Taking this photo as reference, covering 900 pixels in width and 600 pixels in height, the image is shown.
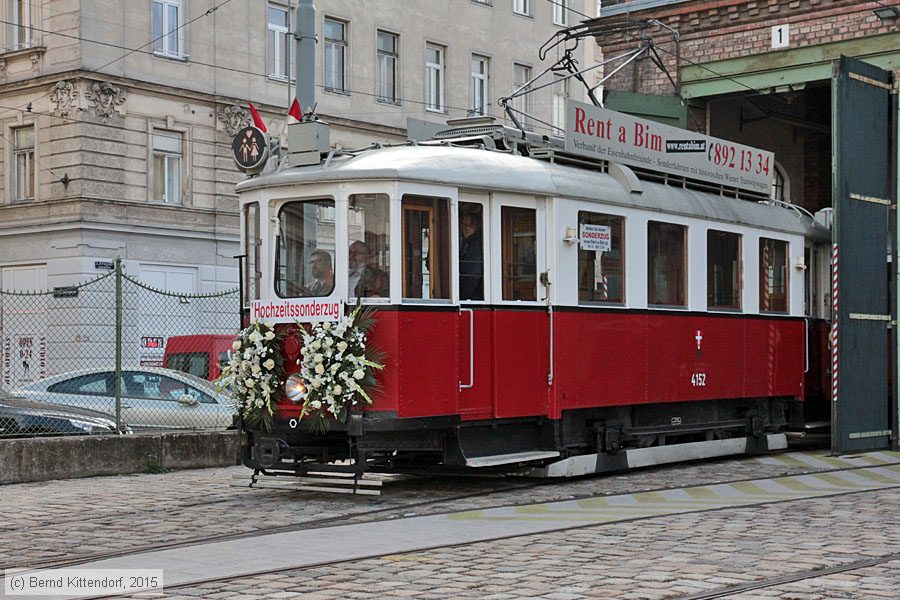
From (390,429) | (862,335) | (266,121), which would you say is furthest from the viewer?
(266,121)

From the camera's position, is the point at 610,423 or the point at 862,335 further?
the point at 862,335

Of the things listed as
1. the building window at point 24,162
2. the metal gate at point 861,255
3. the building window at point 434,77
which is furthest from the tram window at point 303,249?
the building window at point 434,77

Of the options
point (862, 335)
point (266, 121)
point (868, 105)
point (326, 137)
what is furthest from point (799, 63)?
point (266, 121)

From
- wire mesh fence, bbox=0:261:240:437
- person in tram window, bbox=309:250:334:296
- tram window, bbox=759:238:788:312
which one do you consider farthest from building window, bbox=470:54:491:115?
person in tram window, bbox=309:250:334:296

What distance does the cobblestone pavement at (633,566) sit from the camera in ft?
26.0

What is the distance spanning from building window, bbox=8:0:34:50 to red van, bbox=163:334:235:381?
50.0 feet

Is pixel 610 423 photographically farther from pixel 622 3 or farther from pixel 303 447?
pixel 622 3

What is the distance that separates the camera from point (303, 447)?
41.0 ft

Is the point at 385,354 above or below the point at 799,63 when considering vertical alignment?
below

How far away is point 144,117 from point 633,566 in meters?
25.5

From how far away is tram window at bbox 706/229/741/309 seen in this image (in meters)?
16.2

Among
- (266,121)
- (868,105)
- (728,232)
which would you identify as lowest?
(728,232)

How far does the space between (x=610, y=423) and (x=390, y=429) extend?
11.1 ft

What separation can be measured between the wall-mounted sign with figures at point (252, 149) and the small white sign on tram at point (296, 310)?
4.91 ft
